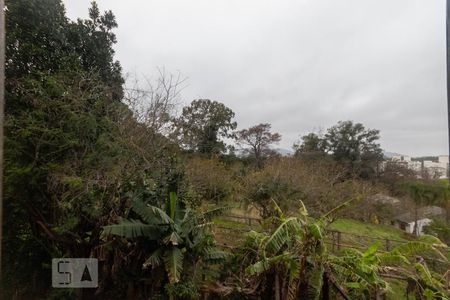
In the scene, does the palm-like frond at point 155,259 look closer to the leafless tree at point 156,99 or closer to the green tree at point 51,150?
the green tree at point 51,150

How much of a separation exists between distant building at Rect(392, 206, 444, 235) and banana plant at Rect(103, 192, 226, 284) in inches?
695

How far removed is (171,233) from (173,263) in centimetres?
53

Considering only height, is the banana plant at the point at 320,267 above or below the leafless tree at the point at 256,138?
below

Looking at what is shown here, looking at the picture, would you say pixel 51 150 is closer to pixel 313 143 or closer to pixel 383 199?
pixel 383 199

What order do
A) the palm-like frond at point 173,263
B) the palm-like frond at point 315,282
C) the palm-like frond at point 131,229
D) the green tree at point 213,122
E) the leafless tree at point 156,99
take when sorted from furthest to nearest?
the green tree at point 213,122 < the leafless tree at point 156,99 < the palm-like frond at point 131,229 < the palm-like frond at point 173,263 < the palm-like frond at point 315,282

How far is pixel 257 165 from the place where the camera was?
2298 cm

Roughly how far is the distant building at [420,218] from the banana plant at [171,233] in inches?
695

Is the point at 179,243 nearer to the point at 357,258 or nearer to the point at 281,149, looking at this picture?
the point at 357,258

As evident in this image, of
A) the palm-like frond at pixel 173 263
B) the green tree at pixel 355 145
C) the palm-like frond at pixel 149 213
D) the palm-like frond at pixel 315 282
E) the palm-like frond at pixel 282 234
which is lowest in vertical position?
the palm-like frond at pixel 315 282

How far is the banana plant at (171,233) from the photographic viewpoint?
4.82 metres

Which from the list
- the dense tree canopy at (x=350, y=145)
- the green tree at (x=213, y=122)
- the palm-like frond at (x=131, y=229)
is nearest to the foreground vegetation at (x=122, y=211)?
the palm-like frond at (x=131, y=229)

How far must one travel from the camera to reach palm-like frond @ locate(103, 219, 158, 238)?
4.75m

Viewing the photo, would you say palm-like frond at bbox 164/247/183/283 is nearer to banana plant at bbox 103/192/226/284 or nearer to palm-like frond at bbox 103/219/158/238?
banana plant at bbox 103/192/226/284

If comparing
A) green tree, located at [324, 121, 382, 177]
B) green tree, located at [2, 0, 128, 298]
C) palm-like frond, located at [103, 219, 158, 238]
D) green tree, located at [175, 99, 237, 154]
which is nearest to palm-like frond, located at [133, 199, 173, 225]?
palm-like frond, located at [103, 219, 158, 238]
